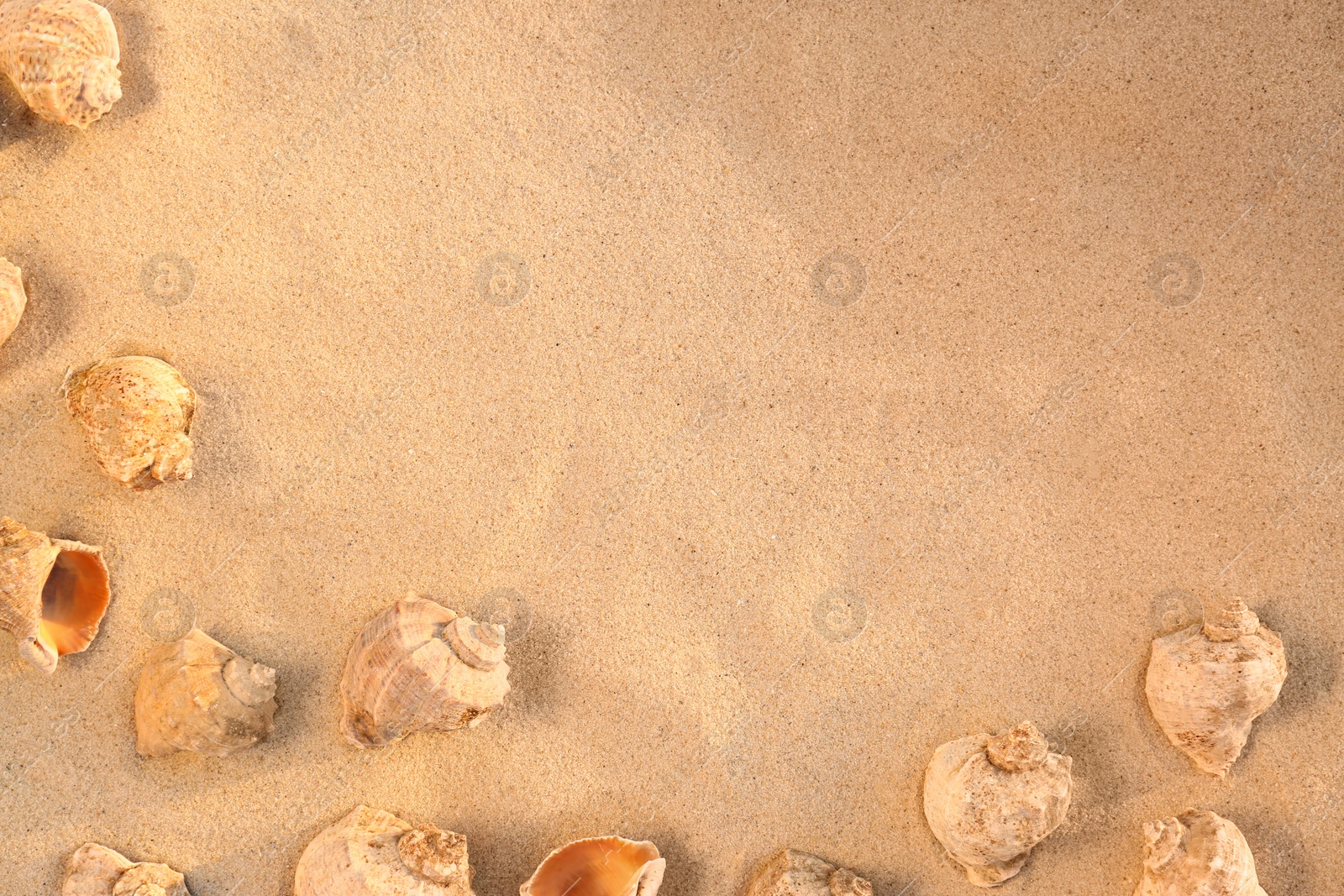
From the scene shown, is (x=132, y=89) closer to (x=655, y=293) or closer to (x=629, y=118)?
(x=629, y=118)

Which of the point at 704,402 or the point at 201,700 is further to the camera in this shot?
the point at 704,402

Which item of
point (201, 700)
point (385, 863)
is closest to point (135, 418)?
point (201, 700)

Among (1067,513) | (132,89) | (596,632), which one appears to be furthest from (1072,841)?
(132,89)

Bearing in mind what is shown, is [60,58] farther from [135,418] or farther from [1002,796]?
[1002,796]

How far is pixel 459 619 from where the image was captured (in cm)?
400

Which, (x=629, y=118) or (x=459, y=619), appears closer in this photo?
(x=459, y=619)

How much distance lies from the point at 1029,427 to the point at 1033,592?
0.72 metres

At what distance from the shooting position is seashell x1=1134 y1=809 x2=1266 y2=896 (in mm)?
3805

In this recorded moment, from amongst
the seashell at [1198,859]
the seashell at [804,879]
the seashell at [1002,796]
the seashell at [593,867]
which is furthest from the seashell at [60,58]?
the seashell at [1198,859]

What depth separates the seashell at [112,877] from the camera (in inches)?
155

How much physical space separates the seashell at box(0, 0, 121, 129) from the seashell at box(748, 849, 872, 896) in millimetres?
4288

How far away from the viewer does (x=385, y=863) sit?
12.8ft

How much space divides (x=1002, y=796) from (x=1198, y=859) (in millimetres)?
809

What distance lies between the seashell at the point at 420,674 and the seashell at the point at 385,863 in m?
0.38
